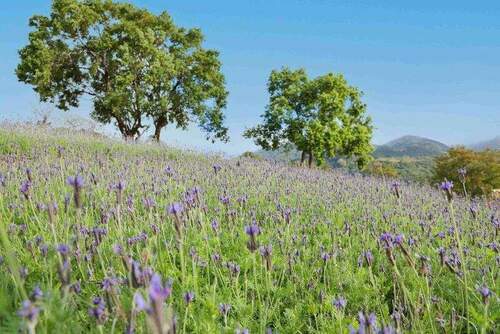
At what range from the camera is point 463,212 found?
661cm

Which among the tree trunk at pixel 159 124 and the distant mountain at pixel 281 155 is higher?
the tree trunk at pixel 159 124

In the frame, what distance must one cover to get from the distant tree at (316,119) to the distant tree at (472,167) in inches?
209

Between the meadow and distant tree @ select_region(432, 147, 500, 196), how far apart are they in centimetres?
2631

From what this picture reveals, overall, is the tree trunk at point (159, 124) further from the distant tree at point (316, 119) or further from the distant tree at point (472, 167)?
the distant tree at point (472, 167)

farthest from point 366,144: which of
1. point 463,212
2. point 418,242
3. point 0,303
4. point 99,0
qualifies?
point 0,303

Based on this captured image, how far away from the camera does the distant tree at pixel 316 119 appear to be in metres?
32.5

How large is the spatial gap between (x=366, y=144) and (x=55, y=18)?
78.2 ft

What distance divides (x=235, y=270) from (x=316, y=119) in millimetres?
30570

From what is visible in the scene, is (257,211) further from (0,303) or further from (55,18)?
(55,18)

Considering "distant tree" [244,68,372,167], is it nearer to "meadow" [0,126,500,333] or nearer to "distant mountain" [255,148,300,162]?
"distant mountain" [255,148,300,162]

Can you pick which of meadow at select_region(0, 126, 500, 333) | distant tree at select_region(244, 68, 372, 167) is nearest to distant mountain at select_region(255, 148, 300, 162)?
distant tree at select_region(244, 68, 372, 167)

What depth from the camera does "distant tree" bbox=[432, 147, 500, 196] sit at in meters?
29.9

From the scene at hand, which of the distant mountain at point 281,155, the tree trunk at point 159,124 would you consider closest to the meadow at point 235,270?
the distant mountain at point 281,155

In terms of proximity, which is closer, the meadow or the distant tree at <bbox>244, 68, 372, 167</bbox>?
the meadow
